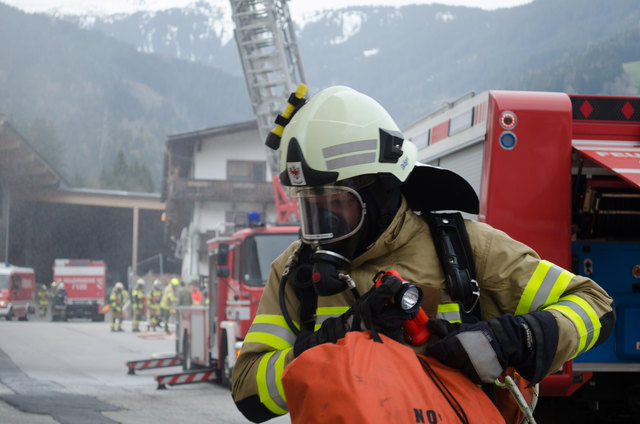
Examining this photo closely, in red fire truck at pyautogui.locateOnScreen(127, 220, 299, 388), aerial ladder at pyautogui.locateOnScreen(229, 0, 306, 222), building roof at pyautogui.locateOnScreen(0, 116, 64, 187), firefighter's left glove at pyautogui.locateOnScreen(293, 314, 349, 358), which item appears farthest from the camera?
building roof at pyautogui.locateOnScreen(0, 116, 64, 187)

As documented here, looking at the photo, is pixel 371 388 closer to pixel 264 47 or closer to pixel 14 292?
pixel 264 47

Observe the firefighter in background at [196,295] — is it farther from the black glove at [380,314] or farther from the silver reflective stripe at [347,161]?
the black glove at [380,314]

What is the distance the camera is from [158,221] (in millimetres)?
60031

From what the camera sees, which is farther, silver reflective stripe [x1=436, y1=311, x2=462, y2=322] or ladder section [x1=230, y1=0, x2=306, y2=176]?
ladder section [x1=230, y1=0, x2=306, y2=176]

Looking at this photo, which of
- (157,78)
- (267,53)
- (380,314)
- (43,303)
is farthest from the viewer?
(157,78)

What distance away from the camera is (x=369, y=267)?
2.42m

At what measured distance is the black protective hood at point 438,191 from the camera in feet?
8.60

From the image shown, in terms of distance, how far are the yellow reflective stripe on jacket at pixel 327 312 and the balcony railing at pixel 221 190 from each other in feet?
113

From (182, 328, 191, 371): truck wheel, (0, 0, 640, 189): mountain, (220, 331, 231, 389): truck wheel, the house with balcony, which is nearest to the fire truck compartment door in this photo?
(220, 331, 231, 389): truck wheel

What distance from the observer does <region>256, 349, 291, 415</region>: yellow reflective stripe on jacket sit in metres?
2.32

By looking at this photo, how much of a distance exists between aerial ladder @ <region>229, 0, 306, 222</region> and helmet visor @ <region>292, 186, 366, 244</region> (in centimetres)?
1680

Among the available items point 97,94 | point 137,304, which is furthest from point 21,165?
point 97,94

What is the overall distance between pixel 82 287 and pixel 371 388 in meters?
36.0

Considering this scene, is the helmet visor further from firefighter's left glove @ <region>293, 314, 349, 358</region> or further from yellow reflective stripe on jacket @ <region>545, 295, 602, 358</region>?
yellow reflective stripe on jacket @ <region>545, 295, 602, 358</region>
